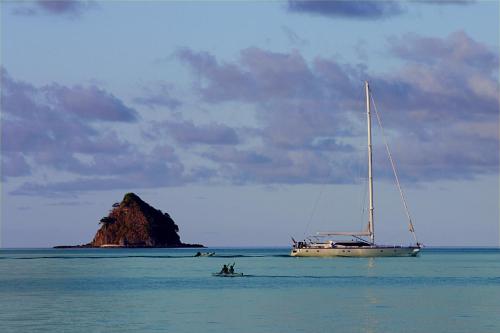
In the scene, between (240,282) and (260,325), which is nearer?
(260,325)

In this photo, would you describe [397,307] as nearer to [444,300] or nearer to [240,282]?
[444,300]

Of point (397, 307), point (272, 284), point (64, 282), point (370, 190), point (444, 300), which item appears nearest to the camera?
point (397, 307)

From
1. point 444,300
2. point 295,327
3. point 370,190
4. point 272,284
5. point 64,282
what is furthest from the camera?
point 370,190

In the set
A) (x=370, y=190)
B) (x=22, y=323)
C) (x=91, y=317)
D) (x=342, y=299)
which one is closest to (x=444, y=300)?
(x=342, y=299)

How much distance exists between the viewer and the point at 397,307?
87.1 metres

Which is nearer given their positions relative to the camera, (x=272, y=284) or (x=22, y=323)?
(x=22, y=323)

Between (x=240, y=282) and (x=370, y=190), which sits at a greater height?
(x=370, y=190)

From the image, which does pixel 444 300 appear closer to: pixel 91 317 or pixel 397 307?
pixel 397 307

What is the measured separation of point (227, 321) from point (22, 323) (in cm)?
1486

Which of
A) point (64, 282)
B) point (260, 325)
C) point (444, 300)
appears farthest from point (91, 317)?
point (64, 282)

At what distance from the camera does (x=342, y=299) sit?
318ft

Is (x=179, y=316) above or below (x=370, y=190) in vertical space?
below

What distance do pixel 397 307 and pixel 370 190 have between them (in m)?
97.7

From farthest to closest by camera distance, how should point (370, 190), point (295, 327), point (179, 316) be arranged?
point (370, 190) → point (179, 316) → point (295, 327)
